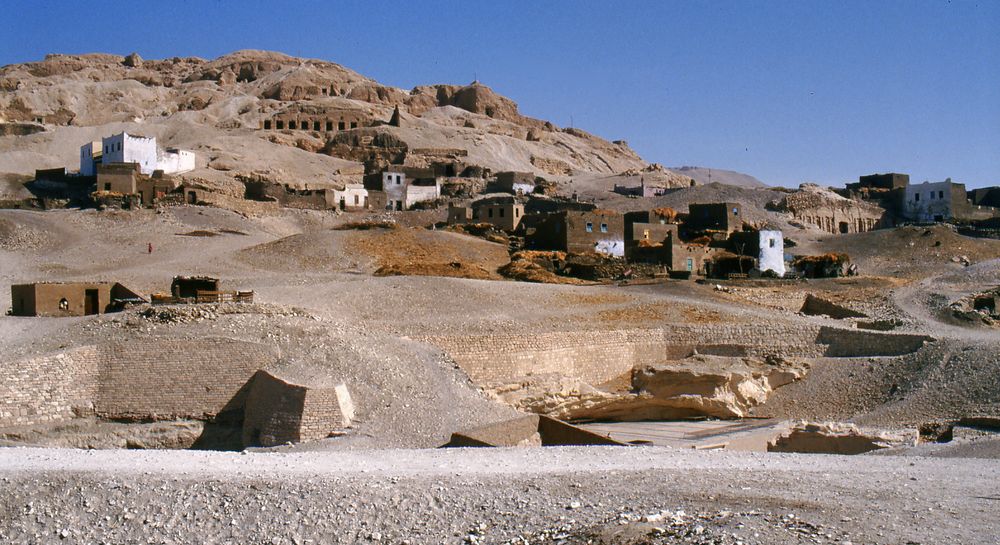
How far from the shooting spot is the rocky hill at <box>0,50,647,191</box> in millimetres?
63500

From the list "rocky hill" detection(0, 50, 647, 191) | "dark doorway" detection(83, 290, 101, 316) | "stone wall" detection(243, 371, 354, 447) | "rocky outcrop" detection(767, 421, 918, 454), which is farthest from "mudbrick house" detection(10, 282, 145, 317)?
"rocky hill" detection(0, 50, 647, 191)

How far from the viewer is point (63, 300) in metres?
21.8

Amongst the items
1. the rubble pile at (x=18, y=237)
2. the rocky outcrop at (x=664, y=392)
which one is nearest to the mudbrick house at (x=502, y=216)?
the rubble pile at (x=18, y=237)

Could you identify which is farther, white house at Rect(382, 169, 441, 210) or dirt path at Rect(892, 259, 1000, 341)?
white house at Rect(382, 169, 441, 210)

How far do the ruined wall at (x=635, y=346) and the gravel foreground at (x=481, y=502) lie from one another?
9853 mm

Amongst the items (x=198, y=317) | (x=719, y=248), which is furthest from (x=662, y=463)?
(x=719, y=248)

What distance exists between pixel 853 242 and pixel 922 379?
77.0 feet

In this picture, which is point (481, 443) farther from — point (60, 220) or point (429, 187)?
point (429, 187)

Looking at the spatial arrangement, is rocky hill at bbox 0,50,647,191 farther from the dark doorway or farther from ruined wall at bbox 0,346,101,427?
ruined wall at bbox 0,346,101,427

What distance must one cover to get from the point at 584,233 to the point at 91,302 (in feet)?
62.2

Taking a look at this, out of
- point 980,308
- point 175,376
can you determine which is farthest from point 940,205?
point 175,376

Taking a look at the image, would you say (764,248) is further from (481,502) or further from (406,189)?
(481,502)

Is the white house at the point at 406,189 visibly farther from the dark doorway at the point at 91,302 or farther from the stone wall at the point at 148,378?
the stone wall at the point at 148,378

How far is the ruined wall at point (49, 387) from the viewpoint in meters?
16.5
